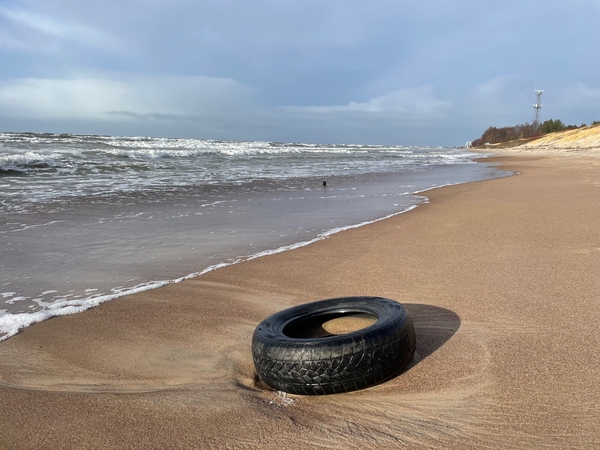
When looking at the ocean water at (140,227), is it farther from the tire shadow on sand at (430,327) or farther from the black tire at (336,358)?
the tire shadow on sand at (430,327)

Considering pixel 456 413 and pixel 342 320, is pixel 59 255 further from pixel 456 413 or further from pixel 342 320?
pixel 456 413

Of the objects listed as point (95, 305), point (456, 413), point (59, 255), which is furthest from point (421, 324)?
point (59, 255)

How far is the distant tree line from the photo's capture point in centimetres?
6400

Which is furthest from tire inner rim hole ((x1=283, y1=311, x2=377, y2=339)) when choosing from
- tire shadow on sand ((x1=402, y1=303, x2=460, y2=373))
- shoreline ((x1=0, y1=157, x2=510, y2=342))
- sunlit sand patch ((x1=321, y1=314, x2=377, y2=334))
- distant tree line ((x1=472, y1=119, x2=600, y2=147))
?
distant tree line ((x1=472, y1=119, x2=600, y2=147))

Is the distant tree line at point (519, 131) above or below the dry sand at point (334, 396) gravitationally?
above

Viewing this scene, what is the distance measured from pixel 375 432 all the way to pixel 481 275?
252cm

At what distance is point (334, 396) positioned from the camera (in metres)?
2.42

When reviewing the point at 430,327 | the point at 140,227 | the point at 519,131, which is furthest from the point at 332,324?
the point at 519,131

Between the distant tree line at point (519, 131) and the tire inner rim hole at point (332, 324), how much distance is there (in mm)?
63925

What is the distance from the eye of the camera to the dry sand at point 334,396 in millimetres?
2092

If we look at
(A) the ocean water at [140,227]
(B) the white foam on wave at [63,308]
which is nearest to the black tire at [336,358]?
(B) the white foam on wave at [63,308]

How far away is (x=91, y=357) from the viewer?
9.80 ft

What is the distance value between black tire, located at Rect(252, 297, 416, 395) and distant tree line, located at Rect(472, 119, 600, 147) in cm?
6433

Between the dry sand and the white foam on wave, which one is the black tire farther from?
the white foam on wave
